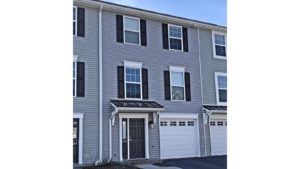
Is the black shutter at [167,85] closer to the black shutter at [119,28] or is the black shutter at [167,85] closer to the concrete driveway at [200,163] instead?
the black shutter at [119,28]

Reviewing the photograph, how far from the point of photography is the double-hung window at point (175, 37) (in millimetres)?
13906

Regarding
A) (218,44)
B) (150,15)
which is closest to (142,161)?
(150,15)

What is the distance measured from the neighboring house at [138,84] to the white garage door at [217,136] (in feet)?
1.11

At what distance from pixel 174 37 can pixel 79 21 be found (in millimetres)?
4283

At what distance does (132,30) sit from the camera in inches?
513

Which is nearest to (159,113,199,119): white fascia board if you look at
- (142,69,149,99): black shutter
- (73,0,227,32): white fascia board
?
(142,69,149,99): black shutter

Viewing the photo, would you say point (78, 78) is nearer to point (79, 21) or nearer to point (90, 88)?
point (90, 88)

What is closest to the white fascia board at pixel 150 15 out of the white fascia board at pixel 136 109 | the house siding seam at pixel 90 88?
the house siding seam at pixel 90 88

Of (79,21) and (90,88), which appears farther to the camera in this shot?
(79,21)

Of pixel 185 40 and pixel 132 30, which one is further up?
pixel 132 30
